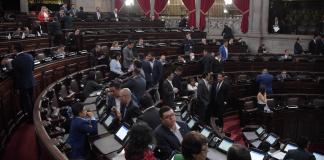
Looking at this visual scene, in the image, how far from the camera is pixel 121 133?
494 centimetres

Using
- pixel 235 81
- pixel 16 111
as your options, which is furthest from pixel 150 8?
pixel 16 111

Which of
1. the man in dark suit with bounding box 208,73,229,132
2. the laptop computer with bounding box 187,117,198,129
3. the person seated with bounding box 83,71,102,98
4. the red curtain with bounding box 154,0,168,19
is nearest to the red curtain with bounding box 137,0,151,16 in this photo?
the red curtain with bounding box 154,0,168,19

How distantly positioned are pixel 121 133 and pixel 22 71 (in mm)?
3378

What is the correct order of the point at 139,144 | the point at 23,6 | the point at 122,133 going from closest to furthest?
1. the point at 139,144
2. the point at 122,133
3. the point at 23,6

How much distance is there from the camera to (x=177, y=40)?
52.3 ft

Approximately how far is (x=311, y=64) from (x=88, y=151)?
34.4 feet

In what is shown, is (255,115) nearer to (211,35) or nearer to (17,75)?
(17,75)

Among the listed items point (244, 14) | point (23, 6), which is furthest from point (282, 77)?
point (23, 6)

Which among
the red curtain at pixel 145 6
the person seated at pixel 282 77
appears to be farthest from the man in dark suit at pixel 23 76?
the red curtain at pixel 145 6

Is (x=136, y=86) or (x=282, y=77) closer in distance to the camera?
(x=136, y=86)

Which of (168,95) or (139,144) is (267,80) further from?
(139,144)

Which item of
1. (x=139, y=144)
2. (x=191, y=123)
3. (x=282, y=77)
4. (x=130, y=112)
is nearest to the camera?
(x=139, y=144)

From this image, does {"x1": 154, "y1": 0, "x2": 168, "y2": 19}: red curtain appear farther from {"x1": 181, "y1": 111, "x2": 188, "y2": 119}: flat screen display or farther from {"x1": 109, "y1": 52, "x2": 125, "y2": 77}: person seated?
{"x1": 181, "y1": 111, "x2": 188, "y2": 119}: flat screen display

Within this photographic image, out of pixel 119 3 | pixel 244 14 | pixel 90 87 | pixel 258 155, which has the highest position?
pixel 119 3
